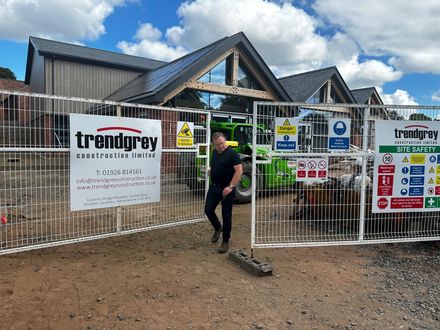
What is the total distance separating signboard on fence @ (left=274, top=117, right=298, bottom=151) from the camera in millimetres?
4633

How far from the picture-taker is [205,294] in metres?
3.76

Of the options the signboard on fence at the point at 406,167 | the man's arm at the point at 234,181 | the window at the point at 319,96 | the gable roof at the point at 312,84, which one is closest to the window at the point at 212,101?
the gable roof at the point at 312,84

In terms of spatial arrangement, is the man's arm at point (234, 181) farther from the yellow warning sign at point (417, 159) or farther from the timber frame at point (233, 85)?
the timber frame at point (233, 85)

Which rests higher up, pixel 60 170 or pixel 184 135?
pixel 184 135

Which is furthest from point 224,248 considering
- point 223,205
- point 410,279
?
point 410,279

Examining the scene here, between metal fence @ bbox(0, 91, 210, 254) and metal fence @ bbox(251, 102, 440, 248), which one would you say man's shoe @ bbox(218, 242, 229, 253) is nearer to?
metal fence @ bbox(251, 102, 440, 248)

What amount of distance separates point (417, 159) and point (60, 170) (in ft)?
16.8

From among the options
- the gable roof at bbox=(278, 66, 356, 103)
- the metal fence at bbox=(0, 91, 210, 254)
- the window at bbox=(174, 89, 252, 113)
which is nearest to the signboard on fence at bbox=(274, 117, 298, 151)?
the metal fence at bbox=(0, 91, 210, 254)

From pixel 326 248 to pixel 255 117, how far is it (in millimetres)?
2500

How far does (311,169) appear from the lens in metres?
4.84

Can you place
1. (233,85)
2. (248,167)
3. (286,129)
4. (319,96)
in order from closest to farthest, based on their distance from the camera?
(286,129), (248,167), (233,85), (319,96)

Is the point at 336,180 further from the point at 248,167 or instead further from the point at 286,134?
the point at 248,167

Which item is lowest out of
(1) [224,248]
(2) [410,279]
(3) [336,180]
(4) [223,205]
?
(2) [410,279]

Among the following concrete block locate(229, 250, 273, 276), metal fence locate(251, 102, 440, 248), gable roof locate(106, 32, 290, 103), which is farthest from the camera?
gable roof locate(106, 32, 290, 103)
